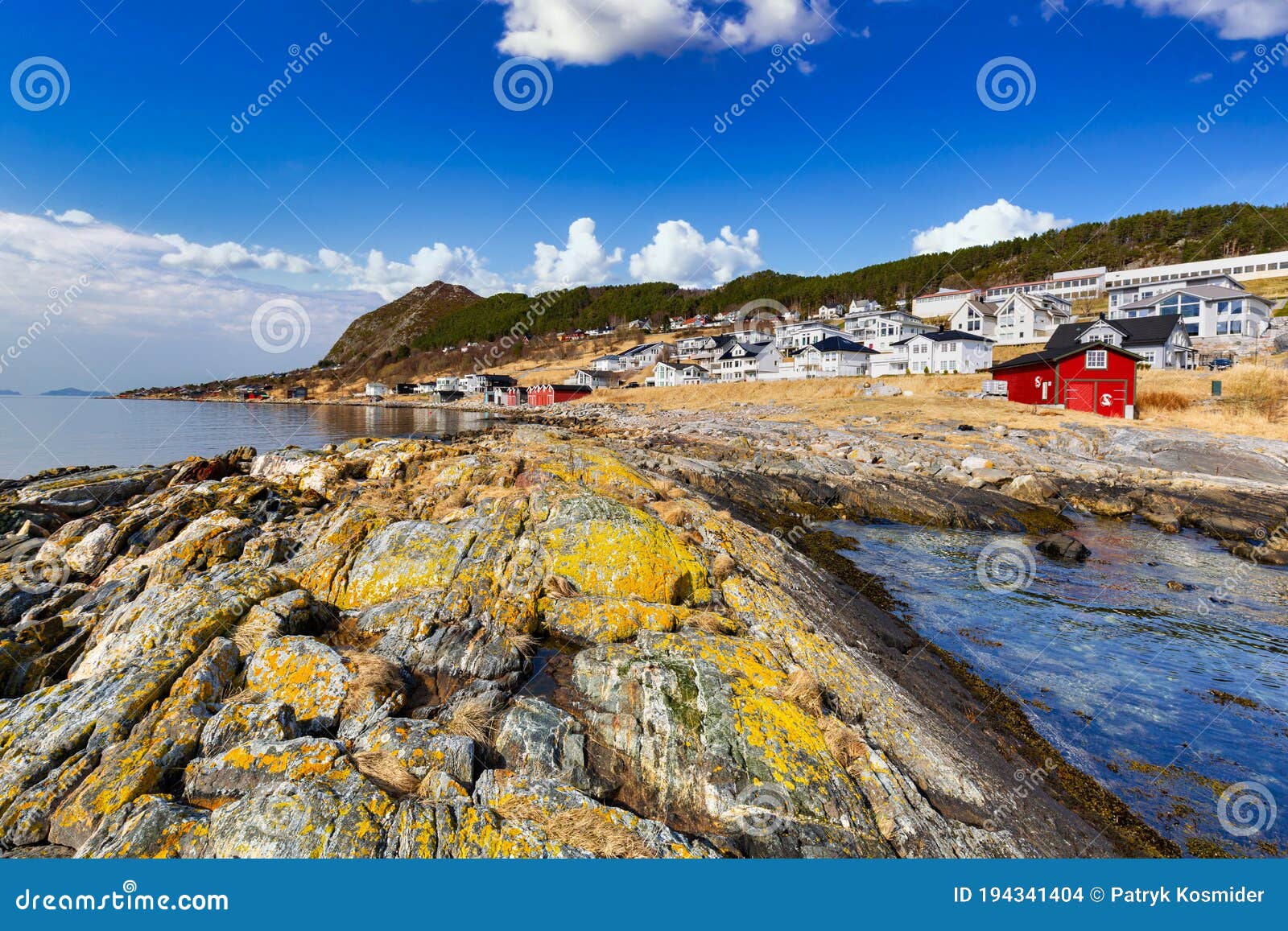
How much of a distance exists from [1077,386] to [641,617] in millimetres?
56951

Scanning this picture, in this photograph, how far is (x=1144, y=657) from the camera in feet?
46.1

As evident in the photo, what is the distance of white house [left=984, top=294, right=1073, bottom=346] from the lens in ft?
287

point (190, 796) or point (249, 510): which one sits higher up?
point (249, 510)

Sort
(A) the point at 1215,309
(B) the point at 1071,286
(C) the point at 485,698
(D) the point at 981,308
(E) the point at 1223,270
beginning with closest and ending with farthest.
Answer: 1. (C) the point at 485,698
2. (A) the point at 1215,309
3. (D) the point at 981,308
4. (E) the point at 1223,270
5. (B) the point at 1071,286

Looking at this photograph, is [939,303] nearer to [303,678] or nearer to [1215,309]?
[1215,309]

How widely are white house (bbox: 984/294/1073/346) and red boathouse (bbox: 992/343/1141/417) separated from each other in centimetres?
4168

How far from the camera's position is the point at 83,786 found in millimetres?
5855

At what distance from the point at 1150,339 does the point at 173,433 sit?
112 meters

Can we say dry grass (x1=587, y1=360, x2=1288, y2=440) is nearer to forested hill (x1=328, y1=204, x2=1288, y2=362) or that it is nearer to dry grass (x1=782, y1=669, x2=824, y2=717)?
dry grass (x1=782, y1=669, x2=824, y2=717)

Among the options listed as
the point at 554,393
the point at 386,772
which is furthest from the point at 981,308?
the point at 386,772

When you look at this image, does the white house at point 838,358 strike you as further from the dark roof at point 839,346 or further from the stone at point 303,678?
the stone at point 303,678

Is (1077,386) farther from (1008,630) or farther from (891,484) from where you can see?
(1008,630)

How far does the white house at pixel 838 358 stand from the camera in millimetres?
84125

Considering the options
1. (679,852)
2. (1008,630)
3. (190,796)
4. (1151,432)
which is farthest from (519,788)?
(1151,432)
